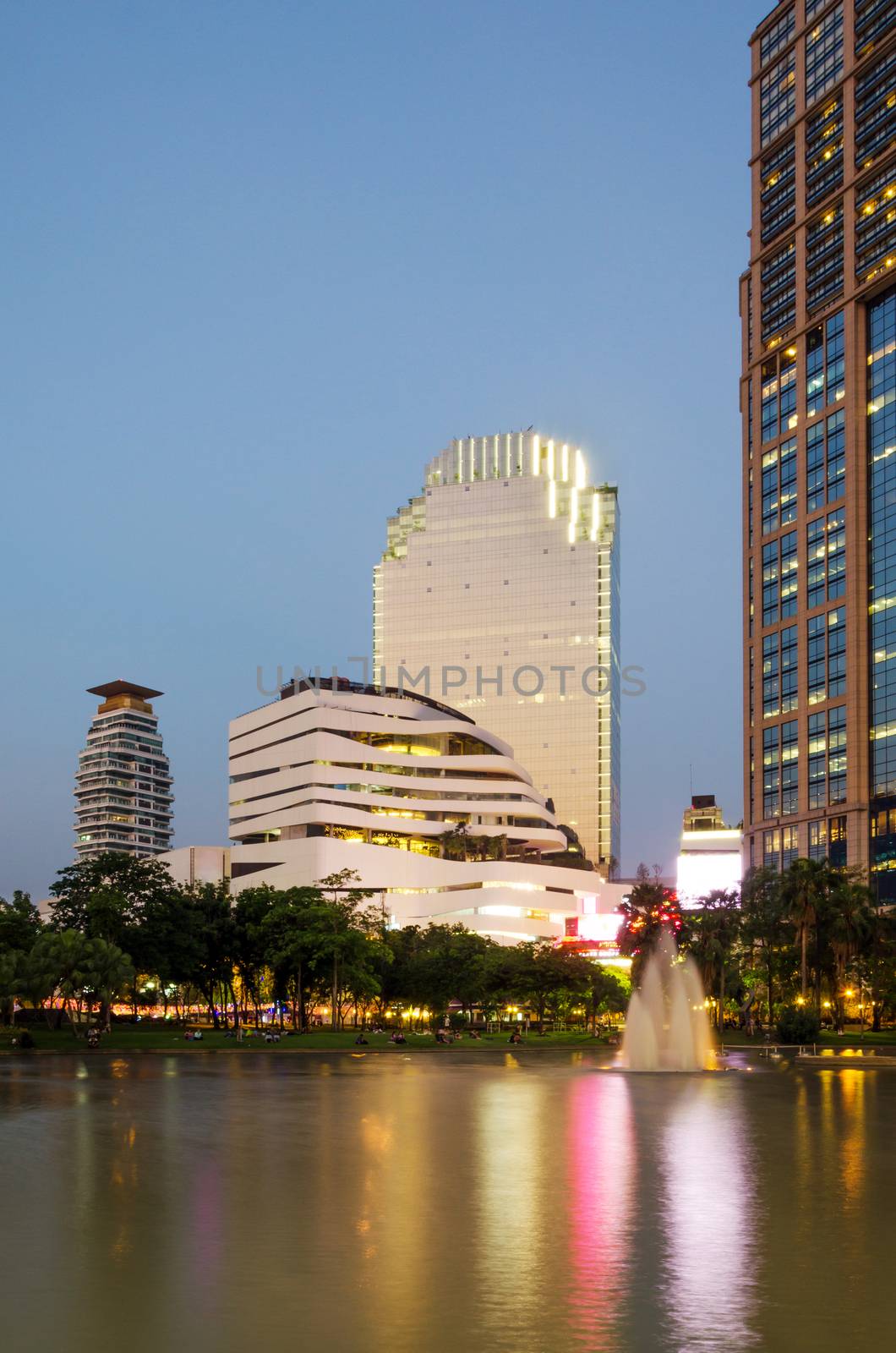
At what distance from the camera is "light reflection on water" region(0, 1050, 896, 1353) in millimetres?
17266

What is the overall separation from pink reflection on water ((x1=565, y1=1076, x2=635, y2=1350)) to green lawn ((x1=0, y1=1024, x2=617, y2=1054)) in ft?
196

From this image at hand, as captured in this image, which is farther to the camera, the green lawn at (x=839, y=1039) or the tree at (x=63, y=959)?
the green lawn at (x=839, y=1039)

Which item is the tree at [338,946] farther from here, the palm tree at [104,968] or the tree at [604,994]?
the tree at [604,994]

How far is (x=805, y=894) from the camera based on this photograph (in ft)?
398

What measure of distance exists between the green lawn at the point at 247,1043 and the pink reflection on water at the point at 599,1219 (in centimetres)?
5963

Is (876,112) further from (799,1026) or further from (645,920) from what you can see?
(799,1026)

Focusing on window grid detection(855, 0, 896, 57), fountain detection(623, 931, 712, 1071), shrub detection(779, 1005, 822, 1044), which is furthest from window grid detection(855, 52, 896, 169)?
fountain detection(623, 931, 712, 1071)

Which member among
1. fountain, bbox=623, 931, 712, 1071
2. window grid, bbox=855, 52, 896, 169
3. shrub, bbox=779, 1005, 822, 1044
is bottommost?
shrub, bbox=779, 1005, 822, 1044

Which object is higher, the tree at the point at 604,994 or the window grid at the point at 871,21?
the window grid at the point at 871,21

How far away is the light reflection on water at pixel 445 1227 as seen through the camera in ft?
56.6

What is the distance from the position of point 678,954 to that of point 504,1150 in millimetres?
106605

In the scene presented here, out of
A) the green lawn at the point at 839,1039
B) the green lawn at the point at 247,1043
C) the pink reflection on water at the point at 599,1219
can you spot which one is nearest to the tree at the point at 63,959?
the green lawn at the point at 247,1043

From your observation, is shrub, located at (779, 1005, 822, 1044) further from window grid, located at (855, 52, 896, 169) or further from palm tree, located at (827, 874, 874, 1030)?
window grid, located at (855, 52, 896, 169)

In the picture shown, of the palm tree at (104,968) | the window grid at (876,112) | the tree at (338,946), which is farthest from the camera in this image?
the window grid at (876,112)
